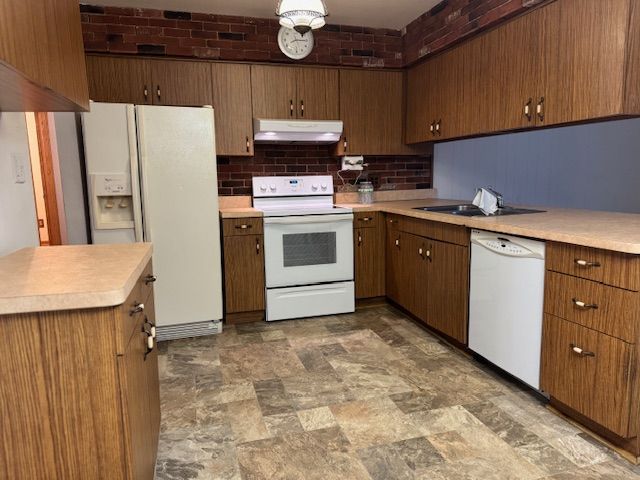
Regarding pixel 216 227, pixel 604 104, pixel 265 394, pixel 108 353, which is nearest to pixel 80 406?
pixel 108 353

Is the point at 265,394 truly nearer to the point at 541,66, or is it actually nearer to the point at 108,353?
the point at 108,353

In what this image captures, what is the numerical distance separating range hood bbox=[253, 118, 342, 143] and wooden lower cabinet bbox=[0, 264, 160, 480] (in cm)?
263

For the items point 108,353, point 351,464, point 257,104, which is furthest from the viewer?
point 257,104

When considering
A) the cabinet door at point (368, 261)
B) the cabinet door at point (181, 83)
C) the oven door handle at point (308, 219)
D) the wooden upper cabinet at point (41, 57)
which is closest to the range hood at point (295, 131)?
the cabinet door at point (181, 83)

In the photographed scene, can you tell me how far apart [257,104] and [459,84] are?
1.60 meters

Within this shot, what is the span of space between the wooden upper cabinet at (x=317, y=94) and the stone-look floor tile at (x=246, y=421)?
2435mm

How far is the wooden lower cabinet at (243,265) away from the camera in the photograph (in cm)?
338

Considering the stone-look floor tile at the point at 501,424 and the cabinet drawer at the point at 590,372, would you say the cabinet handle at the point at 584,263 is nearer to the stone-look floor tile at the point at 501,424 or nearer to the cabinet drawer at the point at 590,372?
the cabinet drawer at the point at 590,372

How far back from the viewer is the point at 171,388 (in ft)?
8.07

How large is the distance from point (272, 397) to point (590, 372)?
59.1 inches

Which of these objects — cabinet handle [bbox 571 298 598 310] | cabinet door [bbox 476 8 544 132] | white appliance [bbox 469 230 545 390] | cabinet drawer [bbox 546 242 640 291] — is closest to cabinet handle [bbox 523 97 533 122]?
cabinet door [bbox 476 8 544 132]

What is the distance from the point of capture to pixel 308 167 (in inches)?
161

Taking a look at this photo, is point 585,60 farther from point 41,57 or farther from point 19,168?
point 19,168

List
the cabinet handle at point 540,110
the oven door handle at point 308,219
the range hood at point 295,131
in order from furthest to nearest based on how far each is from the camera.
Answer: the range hood at point 295,131
the oven door handle at point 308,219
the cabinet handle at point 540,110
